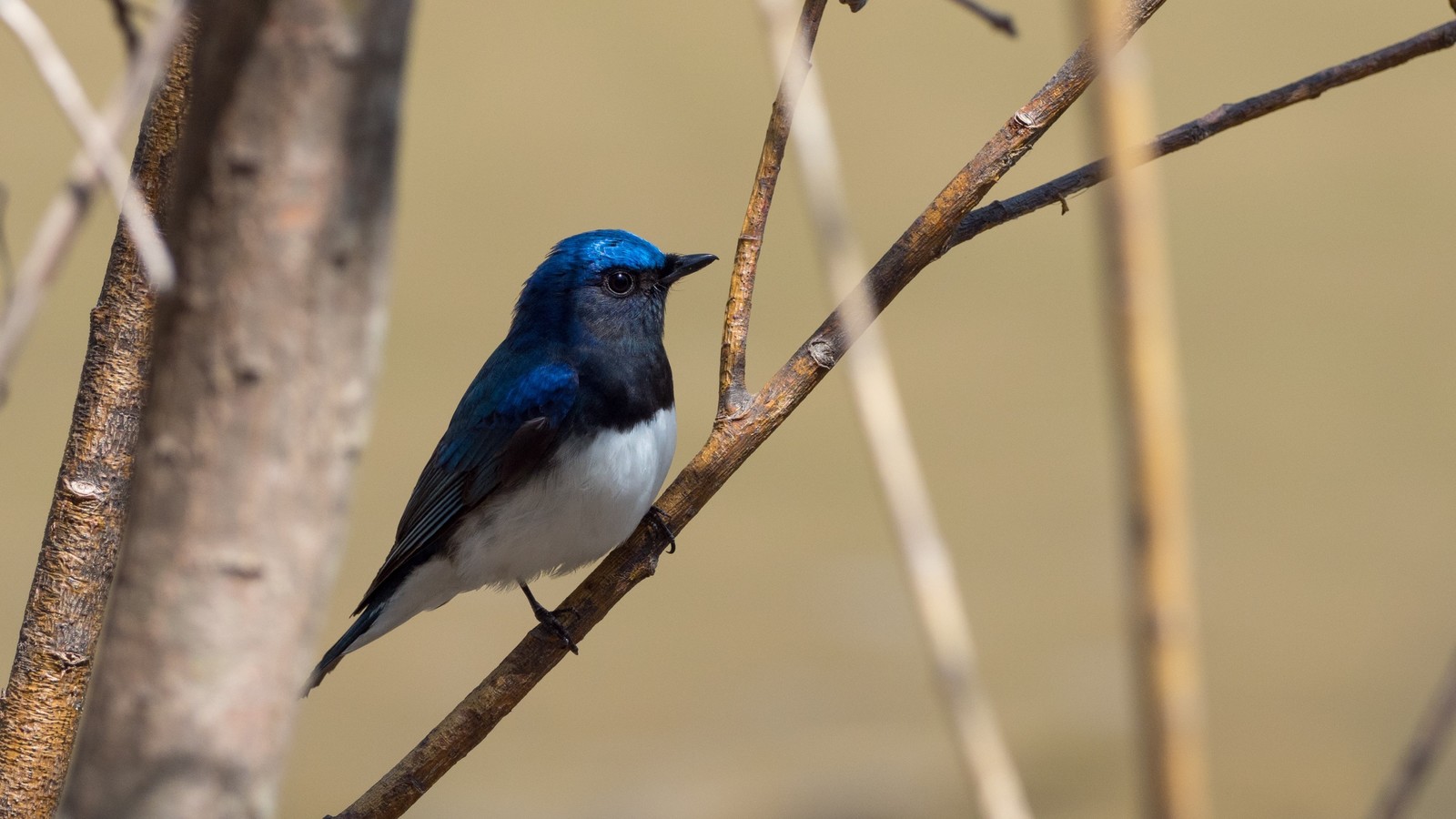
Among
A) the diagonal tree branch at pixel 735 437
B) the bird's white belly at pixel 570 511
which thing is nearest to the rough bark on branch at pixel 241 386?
the diagonal tree branch at pixel 735 437

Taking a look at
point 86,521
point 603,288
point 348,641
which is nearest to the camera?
point 86,521

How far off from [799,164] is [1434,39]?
59.9 inches

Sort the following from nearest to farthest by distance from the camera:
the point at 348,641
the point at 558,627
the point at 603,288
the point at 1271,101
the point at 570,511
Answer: the point at 1271,101, the point at 558,627, the point at 570,511, the point at 348,641, the point at 603,288

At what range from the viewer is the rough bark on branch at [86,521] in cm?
251

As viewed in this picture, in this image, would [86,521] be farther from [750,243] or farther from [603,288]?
[603,288]

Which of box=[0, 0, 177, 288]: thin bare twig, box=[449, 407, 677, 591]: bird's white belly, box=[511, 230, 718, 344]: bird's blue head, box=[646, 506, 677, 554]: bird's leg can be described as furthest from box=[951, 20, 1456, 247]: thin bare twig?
box=[511, 230, 718, 344]: bird's blue head

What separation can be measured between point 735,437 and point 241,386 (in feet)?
5.00

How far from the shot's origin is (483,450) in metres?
4.17

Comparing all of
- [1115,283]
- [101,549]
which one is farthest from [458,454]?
[1115,283]

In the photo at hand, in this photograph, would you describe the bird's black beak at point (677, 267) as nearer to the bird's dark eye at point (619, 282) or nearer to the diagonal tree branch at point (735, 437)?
the bird's dark eye at point (619, 282)

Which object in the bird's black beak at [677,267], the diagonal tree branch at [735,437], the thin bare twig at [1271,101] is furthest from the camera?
the bird's black beak at [677,267]

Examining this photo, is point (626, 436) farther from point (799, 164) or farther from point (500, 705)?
point (799, 164)

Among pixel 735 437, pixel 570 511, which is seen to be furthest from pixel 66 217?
pixel 570 511

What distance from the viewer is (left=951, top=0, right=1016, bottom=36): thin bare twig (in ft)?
5.36
